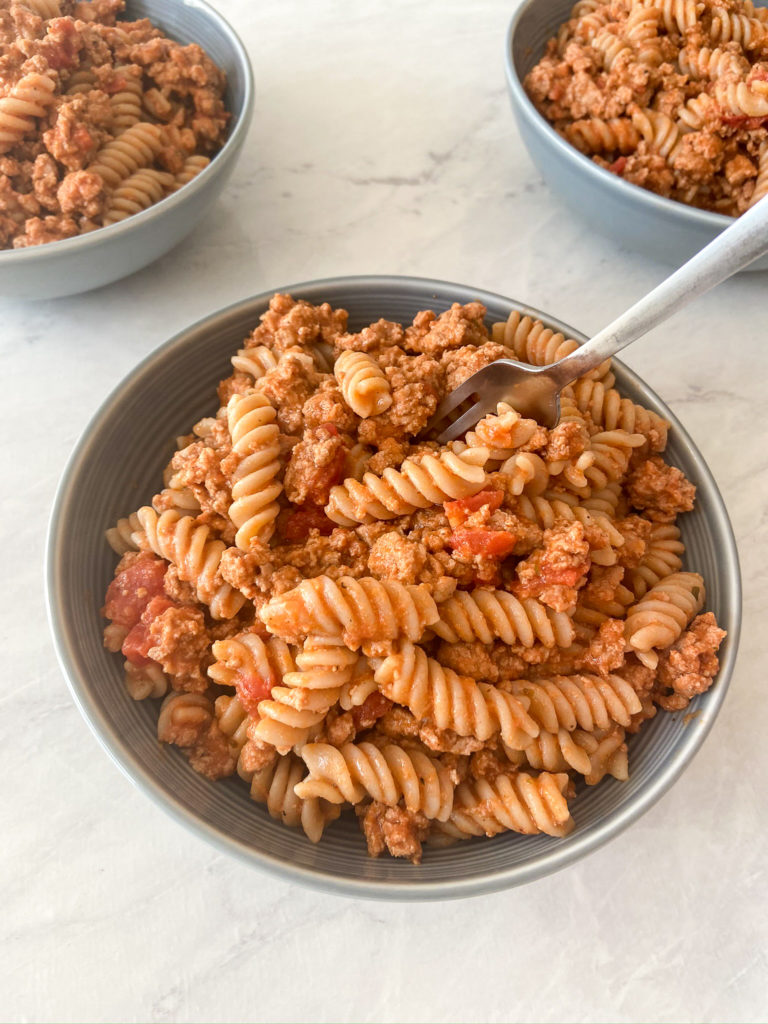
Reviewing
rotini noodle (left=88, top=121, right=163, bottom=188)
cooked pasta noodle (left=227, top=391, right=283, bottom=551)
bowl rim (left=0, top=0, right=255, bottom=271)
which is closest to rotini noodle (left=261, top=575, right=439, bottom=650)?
cooked pasta noodle (left=227, top=391, right=283, bottom=551)

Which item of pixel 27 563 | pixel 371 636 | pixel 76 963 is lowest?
pixel 76 963

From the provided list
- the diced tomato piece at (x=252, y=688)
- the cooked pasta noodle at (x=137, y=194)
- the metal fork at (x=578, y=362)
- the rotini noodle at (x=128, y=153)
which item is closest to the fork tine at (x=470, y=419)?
the metal fork at (x=578, y=362)

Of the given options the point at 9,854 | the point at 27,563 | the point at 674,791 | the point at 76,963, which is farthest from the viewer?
the point at 27,563

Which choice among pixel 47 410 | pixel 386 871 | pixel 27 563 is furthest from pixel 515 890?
pixel 47 410

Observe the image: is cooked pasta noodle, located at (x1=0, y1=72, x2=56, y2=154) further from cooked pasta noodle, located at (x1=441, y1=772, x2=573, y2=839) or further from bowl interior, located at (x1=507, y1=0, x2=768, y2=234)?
cooked pasta noodle, located at (x1=441, y1=772, x2=573, y2=839)

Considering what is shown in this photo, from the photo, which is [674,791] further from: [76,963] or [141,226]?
[141,226]

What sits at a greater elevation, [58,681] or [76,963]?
[58,681]
